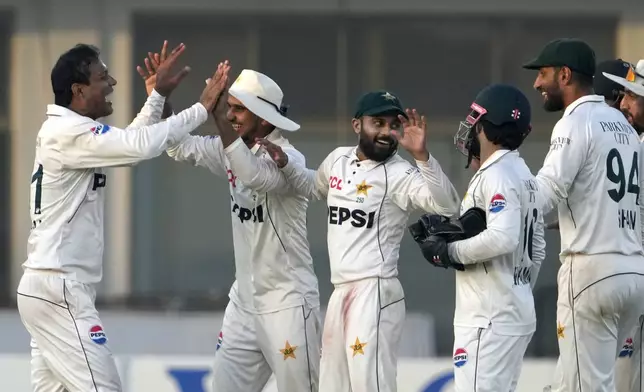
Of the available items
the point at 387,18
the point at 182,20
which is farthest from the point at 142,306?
the point at 387,18

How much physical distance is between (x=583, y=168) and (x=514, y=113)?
58 cm

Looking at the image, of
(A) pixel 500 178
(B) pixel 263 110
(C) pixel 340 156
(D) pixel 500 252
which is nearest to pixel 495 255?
(D) pixel 500 252

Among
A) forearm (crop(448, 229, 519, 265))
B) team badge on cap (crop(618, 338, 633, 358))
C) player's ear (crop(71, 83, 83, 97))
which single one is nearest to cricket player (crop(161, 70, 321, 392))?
player's ear (crop(71, 83, 83, 97))

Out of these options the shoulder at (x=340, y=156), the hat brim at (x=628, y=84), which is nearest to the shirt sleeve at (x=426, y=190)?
the shoulder at (x=340, y=156)

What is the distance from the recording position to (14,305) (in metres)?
11.5

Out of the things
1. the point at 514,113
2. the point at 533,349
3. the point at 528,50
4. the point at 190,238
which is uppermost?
the point at 528,50

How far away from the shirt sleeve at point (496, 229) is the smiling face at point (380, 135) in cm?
63

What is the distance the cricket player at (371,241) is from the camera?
6.27 meters

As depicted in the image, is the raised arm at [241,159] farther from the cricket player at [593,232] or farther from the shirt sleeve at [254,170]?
the cricket player at [593,232]

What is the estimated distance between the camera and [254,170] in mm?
6500

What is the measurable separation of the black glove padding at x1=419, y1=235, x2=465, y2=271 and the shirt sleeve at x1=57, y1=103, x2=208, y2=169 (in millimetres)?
1215

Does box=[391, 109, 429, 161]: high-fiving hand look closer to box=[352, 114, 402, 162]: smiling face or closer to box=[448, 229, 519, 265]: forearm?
box=[352, 114, 402, 162]: smiling face

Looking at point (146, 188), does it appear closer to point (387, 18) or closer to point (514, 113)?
point (387, 18)

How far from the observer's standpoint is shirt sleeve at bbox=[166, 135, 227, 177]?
6.96m
